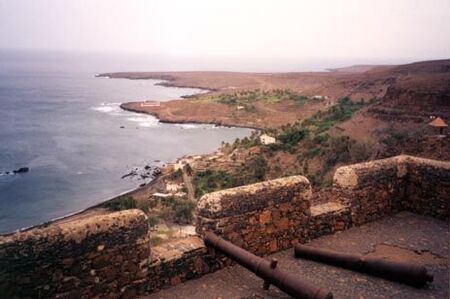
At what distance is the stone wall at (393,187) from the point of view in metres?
8.35

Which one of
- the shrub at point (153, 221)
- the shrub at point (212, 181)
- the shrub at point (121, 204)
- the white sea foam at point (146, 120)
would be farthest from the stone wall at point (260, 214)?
the white sea foam at point (146, 120)

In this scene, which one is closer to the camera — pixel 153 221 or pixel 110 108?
pixel 153 221

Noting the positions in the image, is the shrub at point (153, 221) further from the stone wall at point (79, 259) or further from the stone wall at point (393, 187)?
the stone wall at point (79, 259)

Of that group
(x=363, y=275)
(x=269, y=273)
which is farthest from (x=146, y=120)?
(x=269, y=273)

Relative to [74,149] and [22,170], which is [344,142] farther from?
[74,149]

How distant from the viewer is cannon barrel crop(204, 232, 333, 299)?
4945mm

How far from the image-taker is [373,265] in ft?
20.9

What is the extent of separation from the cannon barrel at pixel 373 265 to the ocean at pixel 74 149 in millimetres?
25276

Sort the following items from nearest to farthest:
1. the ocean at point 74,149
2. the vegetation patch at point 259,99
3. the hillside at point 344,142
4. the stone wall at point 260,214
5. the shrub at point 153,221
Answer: the stone wall at point 260,214 → the shrub at point 153,221 → the hillside at point 344,142 → the ocean at point 74,149 → the vegetation patch at point 259,99

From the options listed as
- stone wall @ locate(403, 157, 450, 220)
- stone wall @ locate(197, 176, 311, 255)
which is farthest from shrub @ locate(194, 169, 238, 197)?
stone wall @ locate(197, 176, 311, 255)

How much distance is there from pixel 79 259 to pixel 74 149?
146 feet

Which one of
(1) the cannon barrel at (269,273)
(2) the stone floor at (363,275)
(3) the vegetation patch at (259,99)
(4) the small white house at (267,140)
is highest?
(1) the cannon barrel at (269,273)

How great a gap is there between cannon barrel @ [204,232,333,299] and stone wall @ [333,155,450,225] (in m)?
3.29

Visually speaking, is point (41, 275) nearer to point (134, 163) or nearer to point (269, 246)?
point (269, 246)
